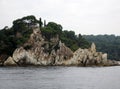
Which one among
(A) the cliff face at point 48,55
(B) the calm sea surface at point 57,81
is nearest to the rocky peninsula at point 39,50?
(A) the cliff face at point 48,55

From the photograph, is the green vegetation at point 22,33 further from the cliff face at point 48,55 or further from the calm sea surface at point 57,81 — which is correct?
the calm sea surface at point 57,81

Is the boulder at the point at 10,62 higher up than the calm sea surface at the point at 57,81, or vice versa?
the boulder at the point at 10,62

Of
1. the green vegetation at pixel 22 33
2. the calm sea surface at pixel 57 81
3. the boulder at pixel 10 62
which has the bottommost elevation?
the calm sea surface at pixel 57 81

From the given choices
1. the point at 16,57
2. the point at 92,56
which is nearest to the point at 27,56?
the point at 16,57

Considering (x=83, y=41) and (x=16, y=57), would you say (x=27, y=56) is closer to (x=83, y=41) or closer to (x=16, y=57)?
(x=16, y=57)

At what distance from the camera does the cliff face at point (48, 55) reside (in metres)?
126

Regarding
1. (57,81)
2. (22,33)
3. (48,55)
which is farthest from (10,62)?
(57,81)

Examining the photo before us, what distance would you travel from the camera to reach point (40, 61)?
5054 inches

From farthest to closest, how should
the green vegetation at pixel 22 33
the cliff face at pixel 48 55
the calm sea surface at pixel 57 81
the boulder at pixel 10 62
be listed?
the green vegetation at pixel 22 33, the cliff face at pixel 48 55, the boulder at pixel 10 62, the calm sea surface at pixel 57 81

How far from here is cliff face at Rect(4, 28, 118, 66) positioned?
126m

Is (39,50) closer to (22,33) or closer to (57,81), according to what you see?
(22,33)

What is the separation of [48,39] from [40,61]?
42.3ft

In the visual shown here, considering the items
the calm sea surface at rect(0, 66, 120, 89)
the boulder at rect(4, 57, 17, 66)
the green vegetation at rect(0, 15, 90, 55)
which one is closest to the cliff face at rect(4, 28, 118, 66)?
the boulder at rect(4, 57, 17, 66)

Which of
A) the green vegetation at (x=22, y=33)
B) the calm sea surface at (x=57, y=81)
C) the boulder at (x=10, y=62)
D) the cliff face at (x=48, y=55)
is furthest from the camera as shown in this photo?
the green vegetation at (x=22, y=33)
